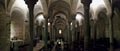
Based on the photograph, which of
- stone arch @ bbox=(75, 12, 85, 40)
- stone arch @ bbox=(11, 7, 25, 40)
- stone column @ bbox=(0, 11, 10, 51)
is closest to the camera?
stone column @ bbox=(0, 11, 10, 51)

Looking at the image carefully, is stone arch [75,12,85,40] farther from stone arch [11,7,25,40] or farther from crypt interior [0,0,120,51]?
stone arch [11,7,25,40]

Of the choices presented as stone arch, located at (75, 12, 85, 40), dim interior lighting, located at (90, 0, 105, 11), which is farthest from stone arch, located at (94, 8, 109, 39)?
stone arch, located at (75, 12, 85, 40)

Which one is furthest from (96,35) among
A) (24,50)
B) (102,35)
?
(24,50)

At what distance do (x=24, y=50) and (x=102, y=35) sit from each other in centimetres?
1170

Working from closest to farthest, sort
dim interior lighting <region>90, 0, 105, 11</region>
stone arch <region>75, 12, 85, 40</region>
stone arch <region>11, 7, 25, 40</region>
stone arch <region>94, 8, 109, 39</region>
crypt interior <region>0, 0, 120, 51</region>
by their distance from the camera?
1. crypt interior <region>0, 0, 120, 51</region>
2. dim interior lighting <region>90, 0, 105, 11</region>
3. stone arch <region>11, 7, 25, 40</region>
4. stone arch <region>94, 8, 109, 39</region>
5. stone arch <region>75, 12, 85, 40</region>

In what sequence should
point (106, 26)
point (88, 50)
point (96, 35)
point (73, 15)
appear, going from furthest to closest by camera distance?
1. point (96, 35)
2. point (106, 26)
3. point (73, 15)
4. point (88, 50)

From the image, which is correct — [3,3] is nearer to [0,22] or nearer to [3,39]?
[0,22]

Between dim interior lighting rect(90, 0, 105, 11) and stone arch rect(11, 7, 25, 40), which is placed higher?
dim interior lighting rect(90, 0, 105, 11)

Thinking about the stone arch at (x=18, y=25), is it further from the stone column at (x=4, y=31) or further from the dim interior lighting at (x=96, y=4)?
the dim interior lighting at (x=96, y=4)

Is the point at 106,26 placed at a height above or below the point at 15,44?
above

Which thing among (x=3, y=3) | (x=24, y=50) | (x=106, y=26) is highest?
(x=3, y=3)

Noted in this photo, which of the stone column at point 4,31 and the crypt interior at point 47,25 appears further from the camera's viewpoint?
the crypt interior at point 47,25

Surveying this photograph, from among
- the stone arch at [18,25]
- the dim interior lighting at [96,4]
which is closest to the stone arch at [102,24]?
the dim interior lighting at [96,4]

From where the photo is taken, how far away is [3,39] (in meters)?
15.2
